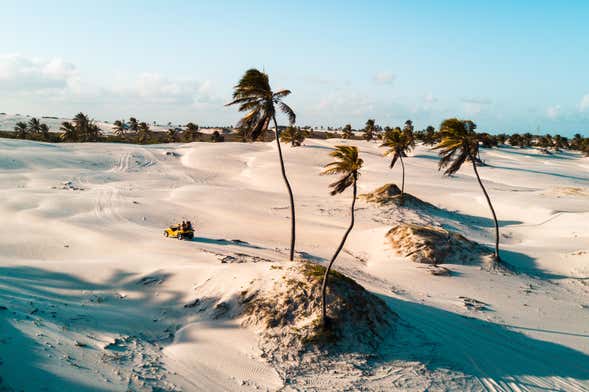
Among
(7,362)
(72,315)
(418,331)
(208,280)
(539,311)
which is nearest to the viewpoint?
(7,362)

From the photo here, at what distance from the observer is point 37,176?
45.0 meters

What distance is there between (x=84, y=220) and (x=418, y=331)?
25.1 metres

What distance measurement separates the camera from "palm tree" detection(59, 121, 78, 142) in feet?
259

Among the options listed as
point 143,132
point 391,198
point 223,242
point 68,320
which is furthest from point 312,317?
point 143,132

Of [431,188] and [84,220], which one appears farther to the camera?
[431,188]

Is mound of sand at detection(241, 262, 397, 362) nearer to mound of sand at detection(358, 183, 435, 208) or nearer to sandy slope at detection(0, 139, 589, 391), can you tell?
sandy slope at detection(0, 139, 589, 391)

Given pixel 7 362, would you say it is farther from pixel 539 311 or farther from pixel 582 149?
pixel 582 149

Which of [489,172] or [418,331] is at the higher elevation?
[489,172]

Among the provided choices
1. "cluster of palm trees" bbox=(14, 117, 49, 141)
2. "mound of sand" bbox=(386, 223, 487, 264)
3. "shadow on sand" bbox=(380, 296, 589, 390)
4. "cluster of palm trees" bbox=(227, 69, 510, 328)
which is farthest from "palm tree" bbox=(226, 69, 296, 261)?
"cluster of palm trees" bbox=(14, 117, 49, 141)

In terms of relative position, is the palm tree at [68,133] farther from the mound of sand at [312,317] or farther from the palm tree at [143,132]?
the mound of sand at [312,317]

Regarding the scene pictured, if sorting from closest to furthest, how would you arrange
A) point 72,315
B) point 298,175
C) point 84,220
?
point 72,315 → point 84,220 → point 298,175

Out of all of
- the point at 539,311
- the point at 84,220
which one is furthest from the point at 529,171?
the point at 84,220

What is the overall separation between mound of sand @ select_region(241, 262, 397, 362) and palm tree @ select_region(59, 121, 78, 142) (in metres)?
83.2

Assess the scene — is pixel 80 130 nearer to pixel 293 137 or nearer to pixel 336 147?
pixel 293 137
